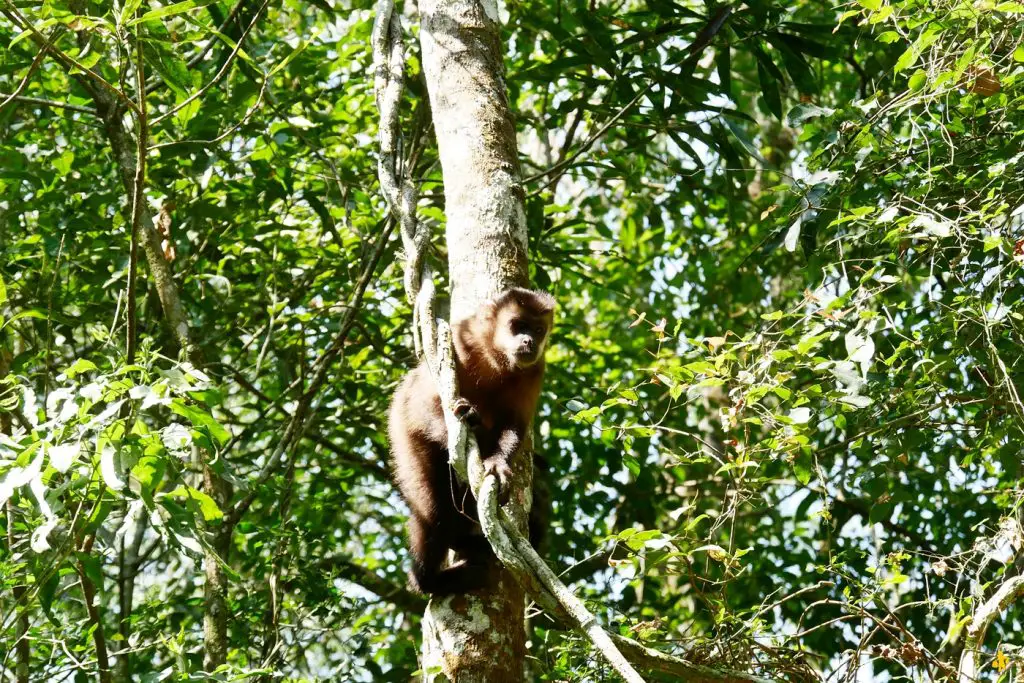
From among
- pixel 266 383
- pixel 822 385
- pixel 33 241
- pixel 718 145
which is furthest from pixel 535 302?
pixel 266 383

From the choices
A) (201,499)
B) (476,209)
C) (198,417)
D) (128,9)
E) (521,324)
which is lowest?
(201,499)

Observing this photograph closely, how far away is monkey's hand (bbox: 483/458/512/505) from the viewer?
2895 mm

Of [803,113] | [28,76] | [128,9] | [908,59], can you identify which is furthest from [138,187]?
[908,59]

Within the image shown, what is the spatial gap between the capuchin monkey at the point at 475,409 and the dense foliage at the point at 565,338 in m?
0.41

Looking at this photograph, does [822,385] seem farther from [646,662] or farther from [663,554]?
[646,662]

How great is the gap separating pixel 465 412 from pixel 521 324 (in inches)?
38.1

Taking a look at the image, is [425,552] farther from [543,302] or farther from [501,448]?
[543,302]

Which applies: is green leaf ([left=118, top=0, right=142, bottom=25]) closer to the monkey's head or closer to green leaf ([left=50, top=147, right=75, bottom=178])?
the monkey's head

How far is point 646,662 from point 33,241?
390 centimetres

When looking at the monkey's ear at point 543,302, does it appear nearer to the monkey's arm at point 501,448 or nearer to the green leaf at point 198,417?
the monkey's arm at point 501,448

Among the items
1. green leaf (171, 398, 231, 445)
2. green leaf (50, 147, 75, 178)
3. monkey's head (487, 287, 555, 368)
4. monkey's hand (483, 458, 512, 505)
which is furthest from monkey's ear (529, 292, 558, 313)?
green leaf (50, 147, 75, 178)

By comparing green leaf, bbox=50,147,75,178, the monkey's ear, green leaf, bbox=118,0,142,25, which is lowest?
the monkey's ear

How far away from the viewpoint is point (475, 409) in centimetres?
359

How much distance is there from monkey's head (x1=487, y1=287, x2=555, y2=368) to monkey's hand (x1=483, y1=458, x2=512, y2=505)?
0.64 m
